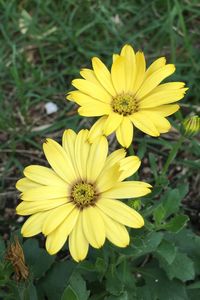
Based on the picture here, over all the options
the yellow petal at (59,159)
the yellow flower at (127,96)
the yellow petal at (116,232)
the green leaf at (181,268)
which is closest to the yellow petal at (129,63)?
the yellow flower at (127,96)

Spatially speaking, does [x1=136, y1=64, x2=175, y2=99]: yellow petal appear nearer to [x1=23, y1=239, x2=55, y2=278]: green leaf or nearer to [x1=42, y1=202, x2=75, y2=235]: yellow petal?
[x1=42, y1=202, x2=75, y2=235]: yellow petal

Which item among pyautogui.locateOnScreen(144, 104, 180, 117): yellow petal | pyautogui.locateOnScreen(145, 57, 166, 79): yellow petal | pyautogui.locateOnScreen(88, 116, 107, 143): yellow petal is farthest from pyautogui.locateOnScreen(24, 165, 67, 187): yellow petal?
pyautogui.locateOnScreen(145, 57, 166, 79): yellow petal

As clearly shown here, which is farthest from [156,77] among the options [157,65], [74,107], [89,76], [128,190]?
[74,107]

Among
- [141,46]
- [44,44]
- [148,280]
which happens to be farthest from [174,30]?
[148,280]

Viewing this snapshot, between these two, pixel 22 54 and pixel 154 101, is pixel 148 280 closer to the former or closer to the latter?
pixel 154 101

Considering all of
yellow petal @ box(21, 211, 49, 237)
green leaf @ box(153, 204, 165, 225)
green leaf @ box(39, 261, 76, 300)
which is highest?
yellow petal @ box(21, 211, 49, 237)

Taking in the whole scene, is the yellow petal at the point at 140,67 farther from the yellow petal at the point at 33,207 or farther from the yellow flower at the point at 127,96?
the yellow petal at the point at 33,207
